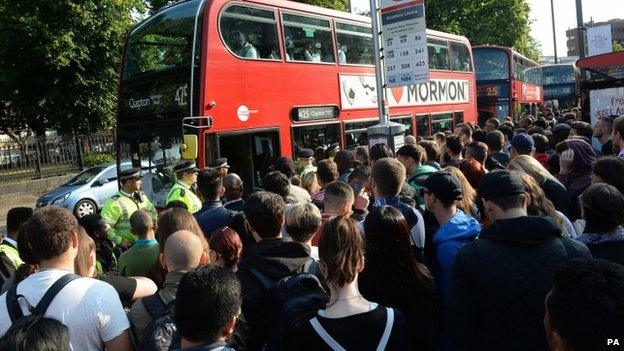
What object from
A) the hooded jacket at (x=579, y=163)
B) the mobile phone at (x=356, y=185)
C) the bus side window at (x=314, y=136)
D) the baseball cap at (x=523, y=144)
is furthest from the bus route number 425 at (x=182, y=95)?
the hooded jacket at (x=579, y=163)

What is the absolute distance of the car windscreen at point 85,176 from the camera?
1386 cm

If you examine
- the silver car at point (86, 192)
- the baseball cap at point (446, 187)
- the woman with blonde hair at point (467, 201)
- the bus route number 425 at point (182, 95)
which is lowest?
the silver car at point (86, 192)

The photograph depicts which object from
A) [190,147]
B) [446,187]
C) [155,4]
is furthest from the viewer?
[155,4]

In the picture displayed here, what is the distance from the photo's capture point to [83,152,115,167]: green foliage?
19975mm

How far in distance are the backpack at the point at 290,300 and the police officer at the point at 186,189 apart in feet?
10.5

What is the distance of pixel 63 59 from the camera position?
17875 mm

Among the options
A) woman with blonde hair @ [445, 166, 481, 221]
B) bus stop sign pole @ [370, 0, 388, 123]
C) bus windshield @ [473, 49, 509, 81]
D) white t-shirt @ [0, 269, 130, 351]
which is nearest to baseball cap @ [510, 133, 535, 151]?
woman with blonde hair @ [445, 166, 481, 221]

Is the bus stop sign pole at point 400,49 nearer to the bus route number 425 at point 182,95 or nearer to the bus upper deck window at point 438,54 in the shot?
the bus route number 425 at point 182,95

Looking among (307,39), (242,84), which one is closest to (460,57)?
(307,39)

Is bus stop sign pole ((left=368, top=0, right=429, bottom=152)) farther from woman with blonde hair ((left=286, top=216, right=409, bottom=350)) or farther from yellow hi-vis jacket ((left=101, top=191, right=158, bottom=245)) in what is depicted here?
woman with blonde hair ((left=286, top=216, right=409, bottom=350))

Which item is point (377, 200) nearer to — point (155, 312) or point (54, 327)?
point (155, 312)

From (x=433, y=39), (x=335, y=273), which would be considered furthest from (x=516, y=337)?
(x=433, y=39)

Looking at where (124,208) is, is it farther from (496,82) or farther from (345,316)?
(496,82)

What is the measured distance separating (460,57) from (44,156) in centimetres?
1493
